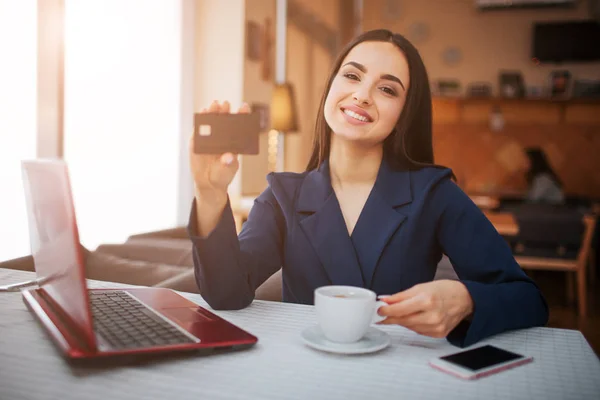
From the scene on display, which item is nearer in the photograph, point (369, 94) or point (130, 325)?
point (130, 325)

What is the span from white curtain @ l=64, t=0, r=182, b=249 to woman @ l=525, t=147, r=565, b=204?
378 centimetres

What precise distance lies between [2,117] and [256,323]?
1961 mm

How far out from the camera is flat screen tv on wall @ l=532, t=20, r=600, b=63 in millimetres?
6266

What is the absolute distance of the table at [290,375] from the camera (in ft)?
2.02

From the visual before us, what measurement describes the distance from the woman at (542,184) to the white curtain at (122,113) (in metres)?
3.78

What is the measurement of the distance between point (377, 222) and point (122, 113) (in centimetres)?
244

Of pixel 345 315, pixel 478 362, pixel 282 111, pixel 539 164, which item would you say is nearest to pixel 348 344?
pixel 345 315

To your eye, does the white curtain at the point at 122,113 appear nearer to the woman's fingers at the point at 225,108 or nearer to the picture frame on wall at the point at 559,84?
the woman's fingers at the point at 225,108

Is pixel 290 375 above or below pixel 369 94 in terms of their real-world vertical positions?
below

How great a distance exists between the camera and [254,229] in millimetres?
1201

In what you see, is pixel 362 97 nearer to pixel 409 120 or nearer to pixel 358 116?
pixel 358 116

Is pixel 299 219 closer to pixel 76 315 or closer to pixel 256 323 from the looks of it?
pixel 256 323

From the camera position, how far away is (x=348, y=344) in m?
0.75

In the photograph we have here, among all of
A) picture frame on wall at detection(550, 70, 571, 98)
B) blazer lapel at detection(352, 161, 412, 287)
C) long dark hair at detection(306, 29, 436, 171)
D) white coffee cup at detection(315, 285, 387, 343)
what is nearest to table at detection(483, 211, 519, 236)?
long dark hair at detection(306, 29, 436, 171)
